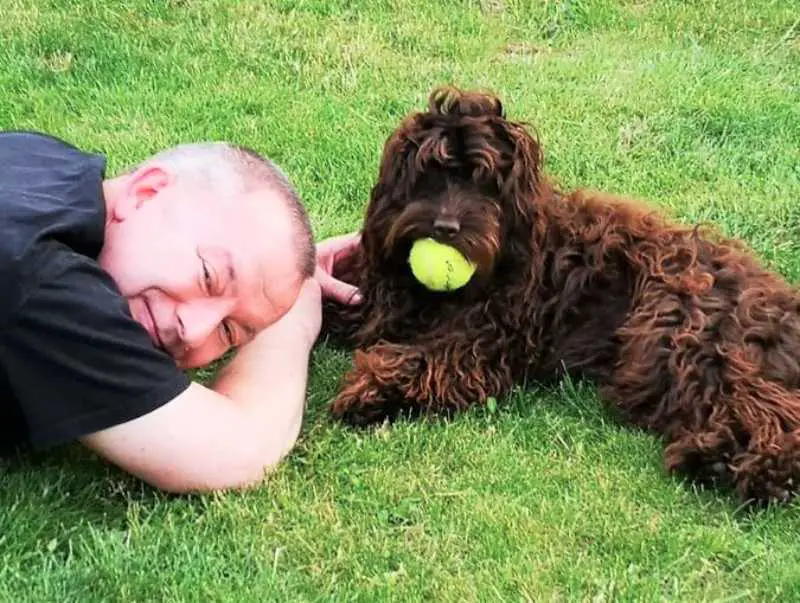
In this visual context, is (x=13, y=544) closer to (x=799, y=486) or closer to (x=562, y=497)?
(x=562, y=497)

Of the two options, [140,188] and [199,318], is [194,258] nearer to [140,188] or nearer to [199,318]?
[199,318]

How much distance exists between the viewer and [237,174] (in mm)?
3629

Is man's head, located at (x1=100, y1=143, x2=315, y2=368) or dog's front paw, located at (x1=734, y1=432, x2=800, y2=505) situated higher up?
man's head, located at (x1=100, y1=143, x2=315, y2=368)

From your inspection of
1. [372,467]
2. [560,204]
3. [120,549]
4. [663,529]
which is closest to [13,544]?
[120,549]

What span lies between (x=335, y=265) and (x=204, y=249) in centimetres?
129

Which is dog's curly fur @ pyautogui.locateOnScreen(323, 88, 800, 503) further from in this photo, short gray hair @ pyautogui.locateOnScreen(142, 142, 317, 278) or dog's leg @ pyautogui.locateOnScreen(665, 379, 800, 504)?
short gray hair @ pyautogui.locateOnScreen(142, 142, 317, 278)

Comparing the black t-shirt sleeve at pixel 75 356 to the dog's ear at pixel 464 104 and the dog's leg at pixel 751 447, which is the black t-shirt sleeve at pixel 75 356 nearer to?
the dog's ear at pixel 464 104

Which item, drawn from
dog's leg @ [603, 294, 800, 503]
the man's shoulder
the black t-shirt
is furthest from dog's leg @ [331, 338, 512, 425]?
the man's shoulder

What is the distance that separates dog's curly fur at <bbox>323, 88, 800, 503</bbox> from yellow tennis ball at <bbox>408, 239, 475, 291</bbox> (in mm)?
36

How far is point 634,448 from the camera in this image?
3.87 m

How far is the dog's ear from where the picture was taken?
4.02 m

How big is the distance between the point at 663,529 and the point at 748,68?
4.64 meters

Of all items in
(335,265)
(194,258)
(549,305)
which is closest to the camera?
(194,258)

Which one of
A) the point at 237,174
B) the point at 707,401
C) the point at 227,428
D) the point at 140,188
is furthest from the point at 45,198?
the point at 707,401
